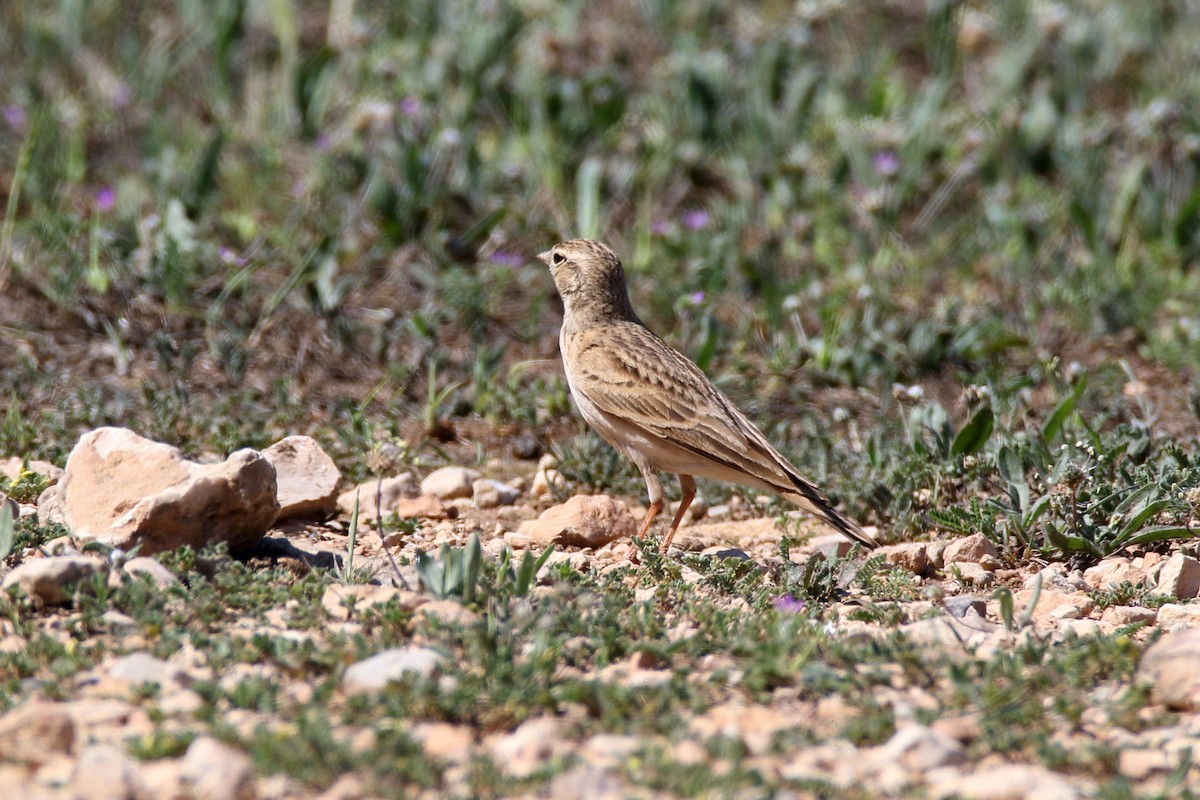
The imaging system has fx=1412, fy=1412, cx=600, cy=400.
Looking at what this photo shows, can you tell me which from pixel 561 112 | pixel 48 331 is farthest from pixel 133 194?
pixel 561 112

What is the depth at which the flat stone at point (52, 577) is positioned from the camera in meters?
4.14

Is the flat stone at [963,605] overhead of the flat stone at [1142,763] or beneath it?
beneath

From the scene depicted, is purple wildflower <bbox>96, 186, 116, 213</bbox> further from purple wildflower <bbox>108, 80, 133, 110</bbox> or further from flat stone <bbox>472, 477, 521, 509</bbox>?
flat stone <bbox>472, 477, 521, 509</bbox>

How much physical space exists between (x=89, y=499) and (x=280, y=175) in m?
4.64

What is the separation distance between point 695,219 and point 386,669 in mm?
5798

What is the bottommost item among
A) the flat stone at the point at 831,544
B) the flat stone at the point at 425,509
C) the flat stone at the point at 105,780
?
the flat stone at the point at 831,544

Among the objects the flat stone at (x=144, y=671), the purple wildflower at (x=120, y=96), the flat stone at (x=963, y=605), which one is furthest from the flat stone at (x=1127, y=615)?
the purple wildflower at (x=120, y=96)

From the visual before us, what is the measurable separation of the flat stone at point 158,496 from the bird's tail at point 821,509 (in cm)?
202

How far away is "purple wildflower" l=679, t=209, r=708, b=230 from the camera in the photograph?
907cm

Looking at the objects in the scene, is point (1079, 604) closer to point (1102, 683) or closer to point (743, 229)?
point (1102, 683)

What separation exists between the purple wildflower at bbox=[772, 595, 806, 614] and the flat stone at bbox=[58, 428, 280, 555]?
1.79 m

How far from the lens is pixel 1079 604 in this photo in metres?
5.06

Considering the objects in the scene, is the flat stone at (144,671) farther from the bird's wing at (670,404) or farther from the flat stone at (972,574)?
the flat stone at (972,574)

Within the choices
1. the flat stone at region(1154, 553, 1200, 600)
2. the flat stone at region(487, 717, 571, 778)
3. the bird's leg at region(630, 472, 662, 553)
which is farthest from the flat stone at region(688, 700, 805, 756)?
the bird's leg at region(630, 472, 662, 553)
